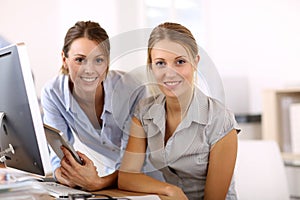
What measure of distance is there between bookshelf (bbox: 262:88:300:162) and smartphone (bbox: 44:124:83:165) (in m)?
2.20

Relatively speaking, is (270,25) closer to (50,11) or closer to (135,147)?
(50,11)

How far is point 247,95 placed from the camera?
3.86m

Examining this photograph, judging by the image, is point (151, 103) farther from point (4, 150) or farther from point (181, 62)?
point (4, 150)

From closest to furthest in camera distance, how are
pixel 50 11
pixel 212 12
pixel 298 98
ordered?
pixel 298 98
pixel 50 11
pixel 212 12

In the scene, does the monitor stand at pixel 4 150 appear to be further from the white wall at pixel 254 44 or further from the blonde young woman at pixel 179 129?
the white wall at pixel 254 44

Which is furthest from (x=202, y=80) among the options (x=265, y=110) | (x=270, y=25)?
(x=270, y=25)

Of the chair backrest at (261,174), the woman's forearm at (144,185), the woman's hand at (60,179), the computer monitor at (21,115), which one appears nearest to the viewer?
the computer monitor at (21,115)

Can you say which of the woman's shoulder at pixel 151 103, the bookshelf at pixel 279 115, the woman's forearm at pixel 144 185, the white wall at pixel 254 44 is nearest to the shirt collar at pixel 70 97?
the woman's shoulder at pixel 151 103

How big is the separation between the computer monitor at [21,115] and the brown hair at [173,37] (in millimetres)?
382

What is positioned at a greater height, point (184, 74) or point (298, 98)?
point (184, 74)

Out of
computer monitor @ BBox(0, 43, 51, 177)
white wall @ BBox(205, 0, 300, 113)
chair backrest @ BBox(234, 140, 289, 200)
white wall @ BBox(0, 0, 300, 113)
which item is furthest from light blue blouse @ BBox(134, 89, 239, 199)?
white wall @ BBox(205, 0, 300, 113)

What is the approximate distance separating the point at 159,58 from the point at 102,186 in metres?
0.41

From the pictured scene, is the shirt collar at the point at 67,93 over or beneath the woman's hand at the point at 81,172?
over

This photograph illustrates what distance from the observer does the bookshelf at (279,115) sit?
11.2ft
